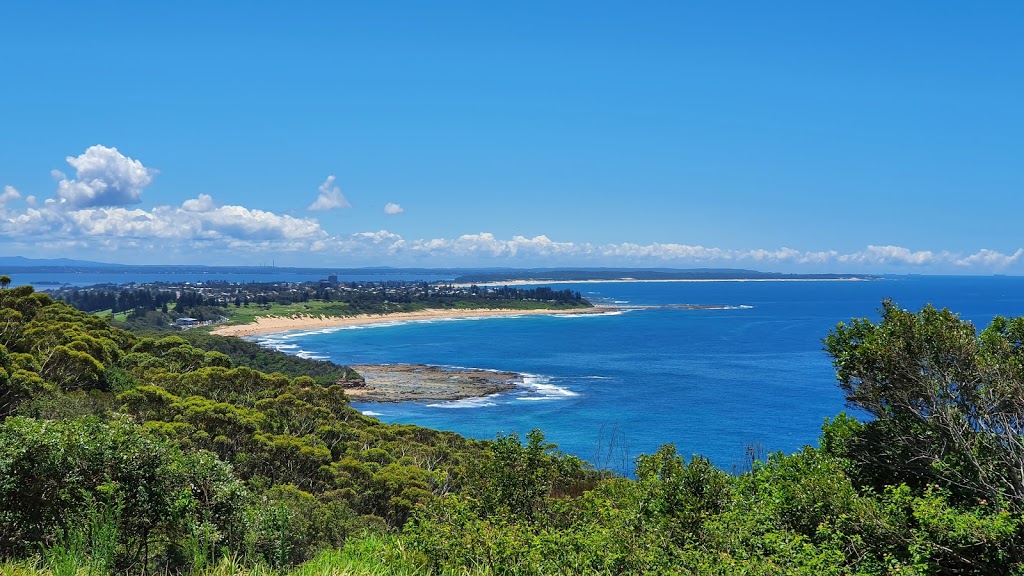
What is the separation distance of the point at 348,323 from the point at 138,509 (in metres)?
136

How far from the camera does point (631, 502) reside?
1256 centimetres

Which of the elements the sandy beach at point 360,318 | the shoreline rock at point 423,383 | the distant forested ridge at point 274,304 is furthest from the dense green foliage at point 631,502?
Result: the distant forested ridge at point 274,304

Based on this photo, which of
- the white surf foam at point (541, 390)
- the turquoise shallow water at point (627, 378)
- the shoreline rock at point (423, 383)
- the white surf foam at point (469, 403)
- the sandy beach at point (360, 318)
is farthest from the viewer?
the sandy beach at point (360, 318)

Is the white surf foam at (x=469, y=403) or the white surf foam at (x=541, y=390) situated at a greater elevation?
the white surf foam at (x=541, y=390)

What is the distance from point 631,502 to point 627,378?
2547 inches

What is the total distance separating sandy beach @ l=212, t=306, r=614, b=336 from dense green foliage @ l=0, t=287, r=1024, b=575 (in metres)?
106

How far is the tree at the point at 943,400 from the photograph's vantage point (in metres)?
11.8

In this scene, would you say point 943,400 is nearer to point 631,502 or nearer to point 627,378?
point 631,502

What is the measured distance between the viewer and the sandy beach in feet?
401

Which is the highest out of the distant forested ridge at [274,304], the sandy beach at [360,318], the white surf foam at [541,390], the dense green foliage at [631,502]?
the dense green foliage at [631,502]

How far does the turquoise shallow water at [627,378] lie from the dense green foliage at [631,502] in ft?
53.3

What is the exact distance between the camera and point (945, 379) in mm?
12422

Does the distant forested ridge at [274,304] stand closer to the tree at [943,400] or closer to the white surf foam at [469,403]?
the white surf foam at [469,403]

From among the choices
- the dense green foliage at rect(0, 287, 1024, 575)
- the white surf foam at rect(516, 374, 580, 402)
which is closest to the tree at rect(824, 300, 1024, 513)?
the dense green foliage at rect(0, 287, 1024, 575)
